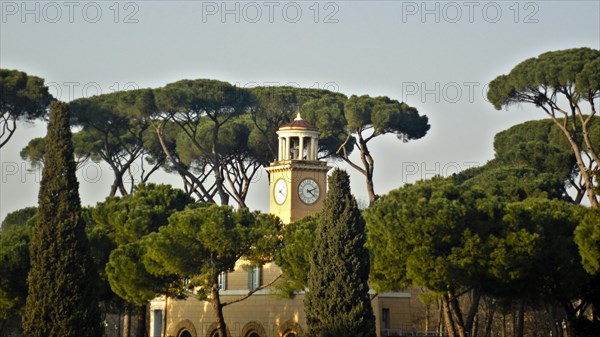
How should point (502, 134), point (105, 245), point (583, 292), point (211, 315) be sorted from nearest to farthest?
point (583, 292)
point (105, 245)
point (211, 315)
point (502, 134)

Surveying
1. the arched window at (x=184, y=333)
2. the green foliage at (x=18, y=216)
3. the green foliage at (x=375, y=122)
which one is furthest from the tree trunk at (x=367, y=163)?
the green foliage at (x=18, y=216)

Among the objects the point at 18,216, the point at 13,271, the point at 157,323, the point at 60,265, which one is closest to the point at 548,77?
the point at 157,323

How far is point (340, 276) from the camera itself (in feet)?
106

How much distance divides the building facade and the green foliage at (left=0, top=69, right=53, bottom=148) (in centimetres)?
1329

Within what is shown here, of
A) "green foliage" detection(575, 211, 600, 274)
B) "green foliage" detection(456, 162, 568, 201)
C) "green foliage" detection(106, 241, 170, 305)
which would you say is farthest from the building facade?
"green foliage" detection(575, 211, 600, 274)

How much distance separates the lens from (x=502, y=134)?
207 feet

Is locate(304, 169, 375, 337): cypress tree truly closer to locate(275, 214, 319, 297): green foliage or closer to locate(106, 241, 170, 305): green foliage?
locate(275, 214, 319, 297): green foliage

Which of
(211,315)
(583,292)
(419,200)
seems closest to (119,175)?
(211,315)

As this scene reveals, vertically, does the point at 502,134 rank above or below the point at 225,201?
above

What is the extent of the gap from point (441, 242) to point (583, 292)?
7935mm

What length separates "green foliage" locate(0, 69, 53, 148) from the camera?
171 ft

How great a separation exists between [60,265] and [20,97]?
22450 mm

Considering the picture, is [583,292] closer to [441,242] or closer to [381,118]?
[441,242]

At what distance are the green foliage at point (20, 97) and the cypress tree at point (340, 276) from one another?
2452 centimetres
